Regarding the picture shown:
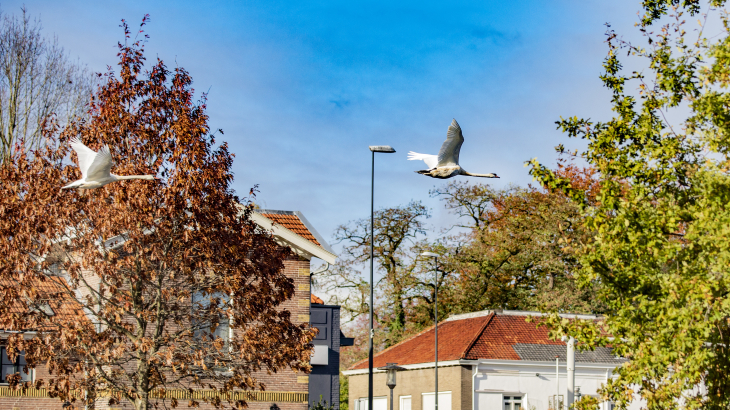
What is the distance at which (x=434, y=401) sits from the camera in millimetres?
36750

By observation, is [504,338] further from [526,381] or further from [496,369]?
[526,381]

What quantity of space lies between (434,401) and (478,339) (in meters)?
3.49

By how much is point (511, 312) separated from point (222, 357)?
25786 mm

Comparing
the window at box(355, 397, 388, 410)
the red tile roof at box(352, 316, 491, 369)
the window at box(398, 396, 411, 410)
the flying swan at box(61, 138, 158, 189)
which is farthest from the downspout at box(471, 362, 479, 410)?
the flying swan at box(61, 138, 158, 189)

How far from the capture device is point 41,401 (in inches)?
883

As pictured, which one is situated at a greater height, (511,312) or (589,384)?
(511,312)

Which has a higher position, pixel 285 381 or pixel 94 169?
pixel 94 169

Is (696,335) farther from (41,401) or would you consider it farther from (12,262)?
(41,401)

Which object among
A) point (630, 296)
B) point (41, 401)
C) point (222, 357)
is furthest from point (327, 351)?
point (630, 296)

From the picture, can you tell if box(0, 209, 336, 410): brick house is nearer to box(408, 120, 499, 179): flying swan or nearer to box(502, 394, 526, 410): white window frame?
box(408, 120, 499, 179): flying swan

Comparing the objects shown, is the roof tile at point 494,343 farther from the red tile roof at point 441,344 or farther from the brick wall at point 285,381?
the brick wall at point 285,381

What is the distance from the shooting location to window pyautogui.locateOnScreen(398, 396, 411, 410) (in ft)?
128

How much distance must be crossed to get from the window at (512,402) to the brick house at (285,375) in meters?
14.7

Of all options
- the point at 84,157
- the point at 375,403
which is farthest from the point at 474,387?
the point at 84,157
